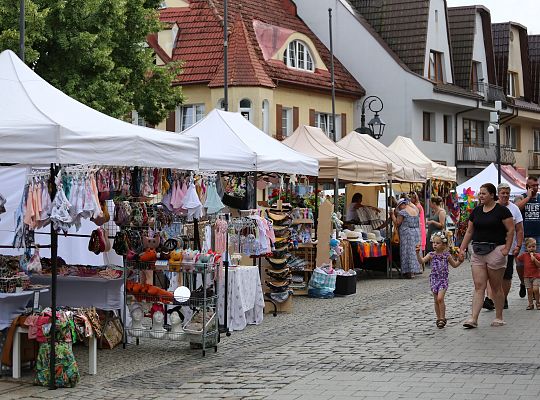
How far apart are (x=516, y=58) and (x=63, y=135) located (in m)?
52.4

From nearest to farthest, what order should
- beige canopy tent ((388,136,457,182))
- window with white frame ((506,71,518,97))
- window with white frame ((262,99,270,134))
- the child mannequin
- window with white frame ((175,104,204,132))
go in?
the child mannequin < beige canopy tent ((388,136,457,182)) < window with white frame ((262,99,270,134)) < window with white frame ((175,104,204,132)) < window with white frame ((506,71,518,97))

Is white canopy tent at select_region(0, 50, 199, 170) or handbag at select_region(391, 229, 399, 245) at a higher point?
white canopy tent at select_region(0, 50, 199, 170)

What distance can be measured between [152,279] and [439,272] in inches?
153

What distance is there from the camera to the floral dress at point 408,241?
23.2 m

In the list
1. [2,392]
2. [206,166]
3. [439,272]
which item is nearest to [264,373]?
[2,392]

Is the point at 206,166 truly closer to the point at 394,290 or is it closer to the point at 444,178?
the point at 394,290

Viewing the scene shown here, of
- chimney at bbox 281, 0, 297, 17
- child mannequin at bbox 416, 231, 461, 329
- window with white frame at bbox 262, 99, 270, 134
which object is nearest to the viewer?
child mannequin at bbox 416, 231, 461, 329

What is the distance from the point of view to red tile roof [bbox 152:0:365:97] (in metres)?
38.5

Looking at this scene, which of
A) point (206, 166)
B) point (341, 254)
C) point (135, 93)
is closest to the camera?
point (206, 166)

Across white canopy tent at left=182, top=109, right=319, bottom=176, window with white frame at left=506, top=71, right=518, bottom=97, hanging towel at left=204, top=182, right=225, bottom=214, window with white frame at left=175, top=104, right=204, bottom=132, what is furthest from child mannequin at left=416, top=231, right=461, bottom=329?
window with white frame at left=506, top=71, right=518, bottom=97

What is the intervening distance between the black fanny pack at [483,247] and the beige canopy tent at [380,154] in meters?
9.11

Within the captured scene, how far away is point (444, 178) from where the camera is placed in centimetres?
2803

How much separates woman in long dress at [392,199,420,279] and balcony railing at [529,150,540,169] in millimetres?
39402

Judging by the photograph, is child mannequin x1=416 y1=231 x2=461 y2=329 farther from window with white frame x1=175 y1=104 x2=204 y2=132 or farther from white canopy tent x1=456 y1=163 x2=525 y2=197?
window with white frame x1=175 y1=104 x2=204 y2=132
